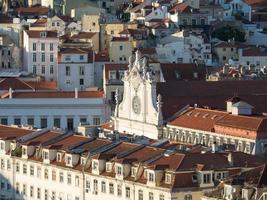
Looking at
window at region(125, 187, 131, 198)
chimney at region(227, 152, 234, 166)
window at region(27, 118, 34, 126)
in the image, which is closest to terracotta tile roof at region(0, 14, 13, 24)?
window at region(27, 118, 34, 126)

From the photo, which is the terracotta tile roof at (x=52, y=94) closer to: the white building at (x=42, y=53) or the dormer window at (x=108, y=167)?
the white building at (x=42, y=53)

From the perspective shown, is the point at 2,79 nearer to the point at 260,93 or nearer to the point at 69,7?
the point at 260,93

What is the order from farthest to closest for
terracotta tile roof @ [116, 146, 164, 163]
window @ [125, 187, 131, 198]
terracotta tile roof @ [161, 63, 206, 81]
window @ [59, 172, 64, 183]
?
terracotta tile roof @ [161, 63, 206, 81] → window @ [59, 172, 64, 183] → terracotta tile roof @ [116, 146, 164, 163] → window @ [125, 187, 131, 198]

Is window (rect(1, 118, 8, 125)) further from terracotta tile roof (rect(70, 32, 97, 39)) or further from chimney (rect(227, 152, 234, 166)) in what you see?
chimney (rect(227, 152, 234, 166))

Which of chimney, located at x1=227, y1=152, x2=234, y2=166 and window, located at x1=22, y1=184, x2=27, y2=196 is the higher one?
chimney, located at x1=227, y1=152, x2=234, y2=166

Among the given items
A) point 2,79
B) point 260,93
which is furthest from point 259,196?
point 2,79

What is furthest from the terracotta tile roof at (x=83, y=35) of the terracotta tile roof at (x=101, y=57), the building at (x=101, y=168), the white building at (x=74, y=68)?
the building at (x=101, y=168)
